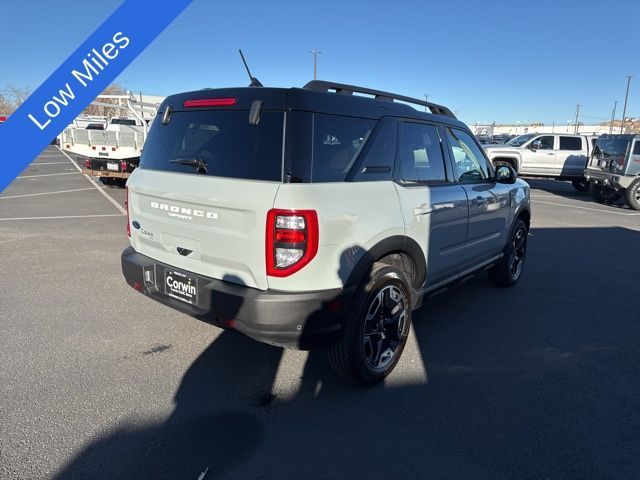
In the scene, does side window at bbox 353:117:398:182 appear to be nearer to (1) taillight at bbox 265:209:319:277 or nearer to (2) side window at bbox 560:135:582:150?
(1) taillight at bbox 265:209:319:277

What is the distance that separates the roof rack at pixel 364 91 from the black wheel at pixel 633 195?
11.6 meters

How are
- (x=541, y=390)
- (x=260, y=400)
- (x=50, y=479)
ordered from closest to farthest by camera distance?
(x=50, y=479)
(x=260, y=400)
(x=541, y=390)

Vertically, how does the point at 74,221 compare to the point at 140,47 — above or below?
below

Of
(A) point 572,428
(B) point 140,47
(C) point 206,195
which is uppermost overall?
(B) point 140,47

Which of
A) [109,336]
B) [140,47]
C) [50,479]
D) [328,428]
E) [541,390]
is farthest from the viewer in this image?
[109,336]

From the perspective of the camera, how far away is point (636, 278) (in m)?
6.22

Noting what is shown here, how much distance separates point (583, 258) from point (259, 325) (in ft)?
20.9

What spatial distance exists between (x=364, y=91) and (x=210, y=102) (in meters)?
1.14

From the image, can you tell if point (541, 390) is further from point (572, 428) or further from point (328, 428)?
point (328, 428)

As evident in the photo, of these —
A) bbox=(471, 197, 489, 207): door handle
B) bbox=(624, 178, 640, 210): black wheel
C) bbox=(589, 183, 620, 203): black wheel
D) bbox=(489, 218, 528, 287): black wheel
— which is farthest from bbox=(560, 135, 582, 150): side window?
bbox=(471, 197, 489, 207): door handle

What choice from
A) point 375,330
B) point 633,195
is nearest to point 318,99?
point 375,330

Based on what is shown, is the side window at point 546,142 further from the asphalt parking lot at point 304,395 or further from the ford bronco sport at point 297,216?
the ford bronco sport at point 297,216

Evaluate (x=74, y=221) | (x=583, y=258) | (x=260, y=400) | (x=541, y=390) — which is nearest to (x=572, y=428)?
(x=541, y=390)

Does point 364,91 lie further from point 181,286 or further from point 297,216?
point 181,286
